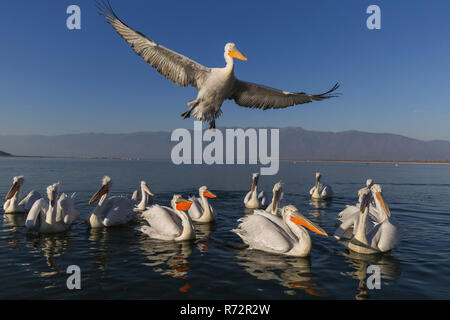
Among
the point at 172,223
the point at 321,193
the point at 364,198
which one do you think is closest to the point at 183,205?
the point at 172,223

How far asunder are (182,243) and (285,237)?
2.74 meters

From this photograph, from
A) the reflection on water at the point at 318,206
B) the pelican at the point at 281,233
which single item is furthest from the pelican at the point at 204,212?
the reflection on water at the point at 318,206

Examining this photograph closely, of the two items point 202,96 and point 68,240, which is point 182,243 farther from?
point 202,96

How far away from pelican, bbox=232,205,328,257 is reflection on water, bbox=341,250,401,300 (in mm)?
1017

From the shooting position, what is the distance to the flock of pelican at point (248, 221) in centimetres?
662

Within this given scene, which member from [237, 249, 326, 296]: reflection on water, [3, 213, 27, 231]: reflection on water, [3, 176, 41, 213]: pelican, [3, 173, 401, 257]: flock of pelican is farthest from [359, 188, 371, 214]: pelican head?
[3, 176, 41, 213]: pelican

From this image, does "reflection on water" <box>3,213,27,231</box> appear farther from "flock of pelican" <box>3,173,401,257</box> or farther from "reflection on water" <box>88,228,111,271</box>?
"reflection on water" <box>88,228,111,271</box>

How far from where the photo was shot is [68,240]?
7.60m

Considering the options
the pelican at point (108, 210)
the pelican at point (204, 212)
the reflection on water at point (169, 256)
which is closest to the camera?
the reflection on water at point (169, 256)

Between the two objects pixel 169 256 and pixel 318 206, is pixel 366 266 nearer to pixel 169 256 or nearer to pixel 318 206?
pixel 169 256

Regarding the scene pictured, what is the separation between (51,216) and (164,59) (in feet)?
18.2

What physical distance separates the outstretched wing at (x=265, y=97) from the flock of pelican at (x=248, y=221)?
2.91 meters

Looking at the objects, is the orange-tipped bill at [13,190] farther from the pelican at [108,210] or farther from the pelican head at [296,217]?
the pelican head at [296,217]

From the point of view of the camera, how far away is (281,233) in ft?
21.9
